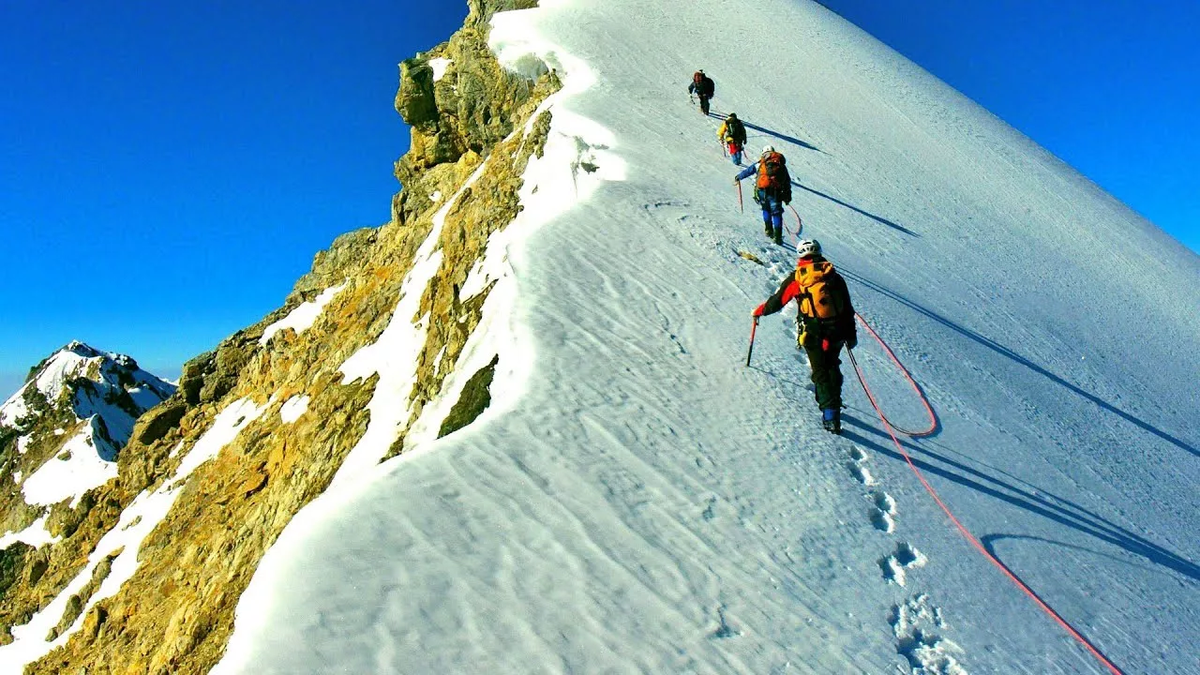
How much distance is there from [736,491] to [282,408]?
55.8 feet

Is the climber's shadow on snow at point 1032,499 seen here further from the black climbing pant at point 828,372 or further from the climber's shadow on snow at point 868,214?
the climber's shadow on snow at point 868,214

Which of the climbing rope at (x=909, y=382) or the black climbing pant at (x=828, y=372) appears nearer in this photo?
the black climbing pant at (x=828, y=372)

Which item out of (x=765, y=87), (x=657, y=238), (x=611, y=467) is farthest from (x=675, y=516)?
(x=765, y=87)

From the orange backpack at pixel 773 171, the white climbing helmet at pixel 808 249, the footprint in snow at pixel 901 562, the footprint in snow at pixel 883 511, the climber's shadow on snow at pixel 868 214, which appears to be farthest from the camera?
the climber's shadow on snow at pixel 868 214

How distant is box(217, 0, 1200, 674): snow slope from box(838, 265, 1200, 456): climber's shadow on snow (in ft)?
0.21

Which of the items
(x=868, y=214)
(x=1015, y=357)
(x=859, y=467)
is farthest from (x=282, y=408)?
(x=1015, y=357)

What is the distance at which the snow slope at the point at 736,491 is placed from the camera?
4.29 m

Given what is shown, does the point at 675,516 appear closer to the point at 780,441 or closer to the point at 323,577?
the point at 780,441

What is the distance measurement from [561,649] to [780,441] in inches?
133

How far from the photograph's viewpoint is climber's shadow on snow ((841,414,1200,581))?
22.0ft

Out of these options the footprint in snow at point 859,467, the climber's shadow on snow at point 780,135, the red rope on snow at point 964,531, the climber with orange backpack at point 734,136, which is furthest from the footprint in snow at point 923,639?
the climber's shadow on snow at point 780,135

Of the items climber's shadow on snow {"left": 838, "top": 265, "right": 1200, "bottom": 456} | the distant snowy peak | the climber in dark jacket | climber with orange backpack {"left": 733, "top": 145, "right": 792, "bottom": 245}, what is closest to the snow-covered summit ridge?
the distant snowy peak

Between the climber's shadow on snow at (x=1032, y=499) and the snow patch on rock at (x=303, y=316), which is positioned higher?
the climber's shadow on snow at (x=1032, y=499)

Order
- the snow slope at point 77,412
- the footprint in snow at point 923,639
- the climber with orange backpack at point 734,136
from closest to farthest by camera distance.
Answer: the footprint in snow at point 923,639
the climber with orange backpack at point 734,136
the snow slope at point 77,412
